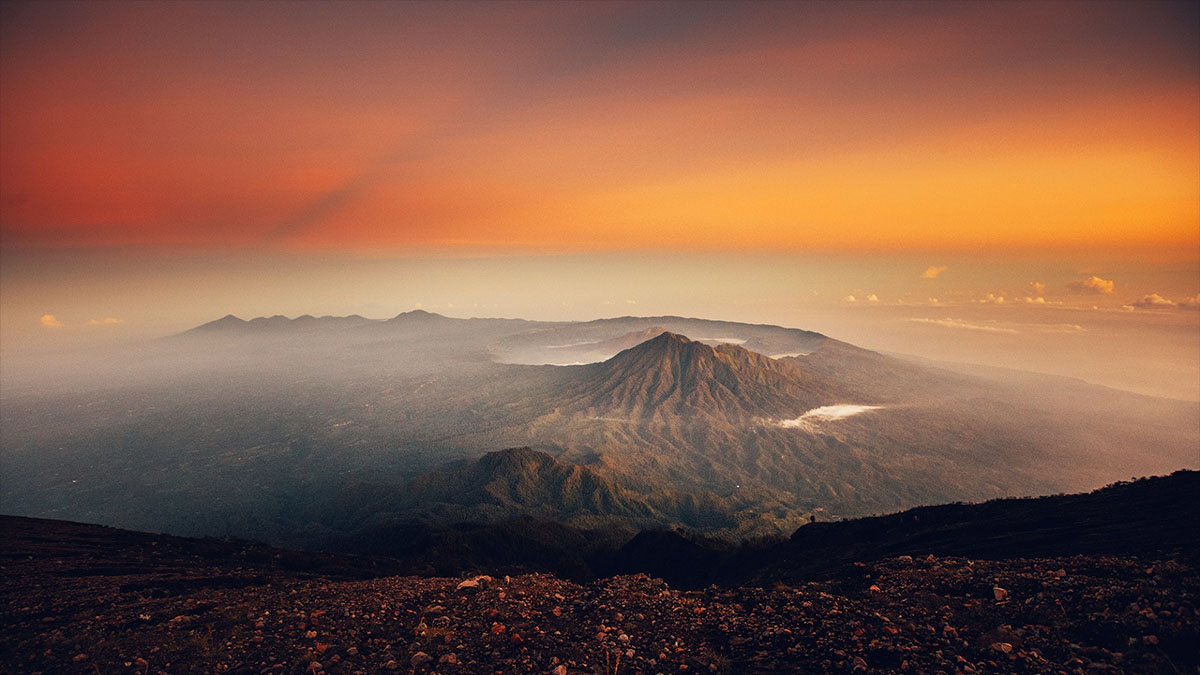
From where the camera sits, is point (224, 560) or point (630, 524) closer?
point (224, 560)

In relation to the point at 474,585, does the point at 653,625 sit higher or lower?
higher

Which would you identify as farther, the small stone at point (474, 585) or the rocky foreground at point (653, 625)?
the small stone at point (474, 585)

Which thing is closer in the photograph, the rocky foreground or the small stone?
the rocky foreground

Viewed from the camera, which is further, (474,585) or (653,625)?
(474,585)

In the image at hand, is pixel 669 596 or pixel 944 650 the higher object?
pixel 944 650

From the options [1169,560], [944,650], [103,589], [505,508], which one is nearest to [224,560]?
[103,589]

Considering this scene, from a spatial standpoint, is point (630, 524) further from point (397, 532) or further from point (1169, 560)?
point (1169, 560)

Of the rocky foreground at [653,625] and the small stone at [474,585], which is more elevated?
the rocky foreground at [653,625]

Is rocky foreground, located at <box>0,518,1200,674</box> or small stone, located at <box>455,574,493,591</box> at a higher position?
rocky foreground, located at <box>0,518,1200,674</box>
